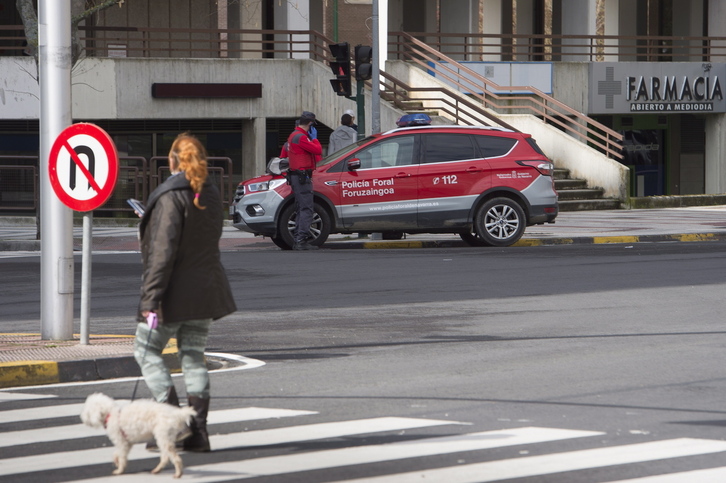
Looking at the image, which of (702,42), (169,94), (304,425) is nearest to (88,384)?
(304,425)

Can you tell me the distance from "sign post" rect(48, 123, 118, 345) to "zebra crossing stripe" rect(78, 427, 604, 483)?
3.62 metres

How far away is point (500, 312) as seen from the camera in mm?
12719

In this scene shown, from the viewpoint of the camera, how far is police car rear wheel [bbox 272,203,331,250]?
1970 cm

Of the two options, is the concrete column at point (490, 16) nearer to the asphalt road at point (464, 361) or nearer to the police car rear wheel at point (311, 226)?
the police car rear wheel at point (311, 226)

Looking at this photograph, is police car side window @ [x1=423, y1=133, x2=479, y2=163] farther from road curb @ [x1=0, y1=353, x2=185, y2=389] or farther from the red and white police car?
road curb @ [x1=0, y1=353, x2=185, y2=389]

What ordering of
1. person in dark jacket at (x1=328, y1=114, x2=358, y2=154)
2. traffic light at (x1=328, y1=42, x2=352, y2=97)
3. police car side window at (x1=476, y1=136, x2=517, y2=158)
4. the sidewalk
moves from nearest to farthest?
the sidewalk
police car side window at (x1=476, y1=136, x2=517, y2=158)
traffic light at (x1=328, y1=42, x2=352, y2=97)
person in dark jacket at (x1=328, y1=114, x2=358, y2=154)

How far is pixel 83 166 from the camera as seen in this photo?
378 inches

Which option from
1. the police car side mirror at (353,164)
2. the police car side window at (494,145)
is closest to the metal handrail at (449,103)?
the police car side window at (494,145)

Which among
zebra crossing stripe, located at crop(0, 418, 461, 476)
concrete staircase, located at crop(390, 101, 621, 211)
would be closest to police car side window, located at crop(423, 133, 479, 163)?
concrete staircase, located at crop(390, 101, 621, 211)

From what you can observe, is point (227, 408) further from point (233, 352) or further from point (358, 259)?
point (358, 259)

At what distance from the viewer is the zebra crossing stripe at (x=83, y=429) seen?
715cm

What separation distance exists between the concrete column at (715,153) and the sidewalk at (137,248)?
25.3 ft

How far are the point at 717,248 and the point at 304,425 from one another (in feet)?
45.0

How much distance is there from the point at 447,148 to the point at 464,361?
10.8 meters
